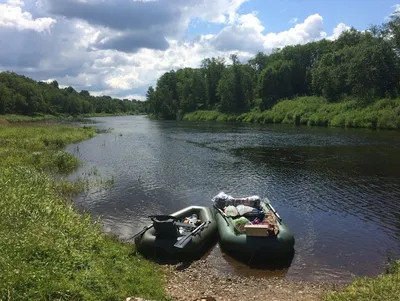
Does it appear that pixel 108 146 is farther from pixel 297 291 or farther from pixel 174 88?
pixel 174 88

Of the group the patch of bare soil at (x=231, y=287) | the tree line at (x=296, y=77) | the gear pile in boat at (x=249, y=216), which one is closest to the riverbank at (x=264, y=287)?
the patch of bare soil at (x=231, y=287)

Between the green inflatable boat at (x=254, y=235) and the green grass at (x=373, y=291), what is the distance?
9.69 feet

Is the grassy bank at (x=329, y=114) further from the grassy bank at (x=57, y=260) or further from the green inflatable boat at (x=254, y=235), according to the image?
the grassy bank at (x=57, y=260)

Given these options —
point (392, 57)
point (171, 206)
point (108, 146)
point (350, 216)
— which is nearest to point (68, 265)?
point (171, 206)

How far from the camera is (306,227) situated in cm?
1561

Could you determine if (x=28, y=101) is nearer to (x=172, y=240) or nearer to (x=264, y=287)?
(x=172, y=240)

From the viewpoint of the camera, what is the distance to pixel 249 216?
14.7 m

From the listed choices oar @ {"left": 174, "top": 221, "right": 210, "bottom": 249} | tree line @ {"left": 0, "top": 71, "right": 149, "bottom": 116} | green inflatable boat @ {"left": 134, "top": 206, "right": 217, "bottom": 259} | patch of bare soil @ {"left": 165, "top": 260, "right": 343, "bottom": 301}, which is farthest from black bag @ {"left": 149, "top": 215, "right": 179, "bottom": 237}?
tree line @ {"left": 0, "top": 71, "right": 149, "bottom": 116}

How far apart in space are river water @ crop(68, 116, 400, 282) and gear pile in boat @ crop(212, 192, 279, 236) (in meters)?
1.21

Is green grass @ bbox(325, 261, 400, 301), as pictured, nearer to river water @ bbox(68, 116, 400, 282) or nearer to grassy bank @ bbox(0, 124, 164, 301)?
river water @ bbox(68, 116, 400, 282)

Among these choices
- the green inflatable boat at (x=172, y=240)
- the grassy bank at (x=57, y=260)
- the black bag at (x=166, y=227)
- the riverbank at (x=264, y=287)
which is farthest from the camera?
the black bag at (x=166, y=227)

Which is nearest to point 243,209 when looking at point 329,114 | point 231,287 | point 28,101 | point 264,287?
point 264,287

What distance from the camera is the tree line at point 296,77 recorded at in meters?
65.3

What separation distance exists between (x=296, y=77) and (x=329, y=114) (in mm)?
35551
